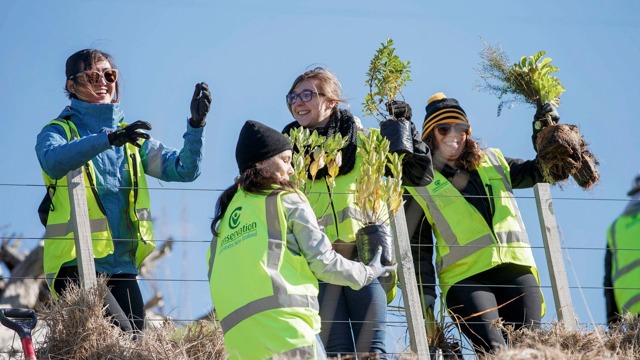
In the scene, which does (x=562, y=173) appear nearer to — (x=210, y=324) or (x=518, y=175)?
(x=518, y=175)

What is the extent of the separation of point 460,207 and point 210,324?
1.71 metres

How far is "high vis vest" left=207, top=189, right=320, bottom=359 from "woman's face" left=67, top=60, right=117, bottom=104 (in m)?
1.81

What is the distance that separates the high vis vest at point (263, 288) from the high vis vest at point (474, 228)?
1.91m

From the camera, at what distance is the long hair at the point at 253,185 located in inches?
206

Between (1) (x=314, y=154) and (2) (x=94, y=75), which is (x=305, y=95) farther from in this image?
(2) (x=94, y=75)

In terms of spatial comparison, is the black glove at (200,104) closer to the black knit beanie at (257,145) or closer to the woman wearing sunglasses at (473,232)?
the black knit beanie at (257,145)

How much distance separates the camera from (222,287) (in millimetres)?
5109

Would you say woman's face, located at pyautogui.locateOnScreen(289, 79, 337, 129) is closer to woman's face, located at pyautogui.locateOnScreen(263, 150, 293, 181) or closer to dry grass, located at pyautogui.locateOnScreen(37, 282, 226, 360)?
woman's face, located at pyautogui.locateOnScreen(263, 150, 293, 181)

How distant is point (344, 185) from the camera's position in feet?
21.3

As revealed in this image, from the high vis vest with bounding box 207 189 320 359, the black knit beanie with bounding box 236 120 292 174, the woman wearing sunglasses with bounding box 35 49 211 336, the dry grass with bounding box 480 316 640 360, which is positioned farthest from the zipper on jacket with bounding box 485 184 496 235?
the high vis vest with bounding box 207 189 320 359

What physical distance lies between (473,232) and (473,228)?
3 cm

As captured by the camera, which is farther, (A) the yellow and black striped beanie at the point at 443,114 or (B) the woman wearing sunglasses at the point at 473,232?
(A) the yellow and black striped beanie at the point at 443,114

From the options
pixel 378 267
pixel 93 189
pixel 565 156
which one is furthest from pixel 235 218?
pixel 565 156

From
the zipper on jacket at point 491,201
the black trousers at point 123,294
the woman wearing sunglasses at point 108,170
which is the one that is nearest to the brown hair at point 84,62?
the woman wearing sunglasses at point 108,170
